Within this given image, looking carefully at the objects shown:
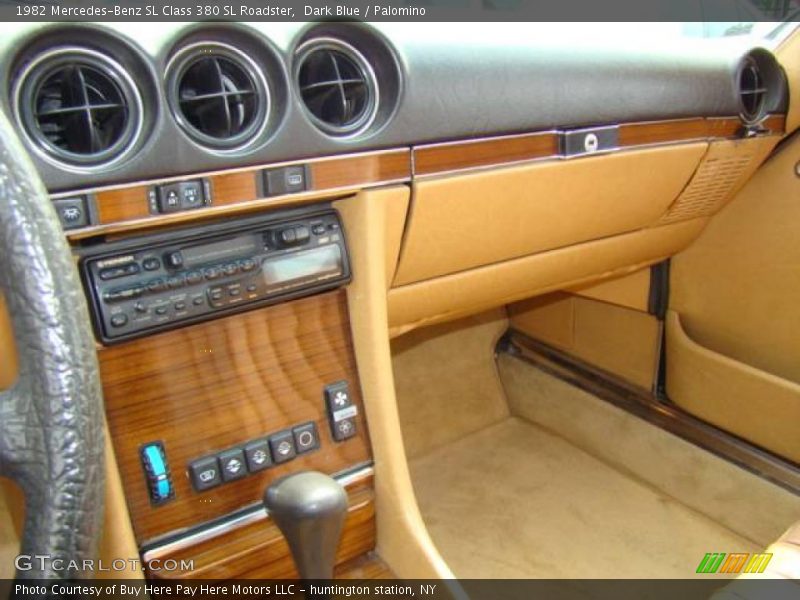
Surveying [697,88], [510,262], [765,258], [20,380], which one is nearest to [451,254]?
[510,262]

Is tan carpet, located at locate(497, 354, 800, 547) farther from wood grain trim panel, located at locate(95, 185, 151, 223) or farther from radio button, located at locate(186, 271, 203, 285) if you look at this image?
wood grain trim panel, located at locate(95, 185, 151, 223)

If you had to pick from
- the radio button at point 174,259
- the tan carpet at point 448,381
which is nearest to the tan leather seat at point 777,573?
the radio button at point 174,259

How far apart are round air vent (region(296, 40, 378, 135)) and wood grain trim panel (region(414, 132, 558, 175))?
10 centimetres

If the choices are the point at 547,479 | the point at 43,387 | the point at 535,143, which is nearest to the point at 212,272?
the point at 43,387

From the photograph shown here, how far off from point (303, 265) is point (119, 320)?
24cm

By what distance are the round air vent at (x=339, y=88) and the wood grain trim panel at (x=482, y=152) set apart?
10 cm

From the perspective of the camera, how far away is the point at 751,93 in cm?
135

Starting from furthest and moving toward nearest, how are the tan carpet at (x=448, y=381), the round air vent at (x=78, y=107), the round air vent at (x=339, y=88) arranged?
the tan carpet at (x=448, y=381) → the round air vent at (x=339, y=88) → the round air vent at (x=78, y=107)

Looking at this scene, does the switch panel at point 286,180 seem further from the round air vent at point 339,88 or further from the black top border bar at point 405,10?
the black top border bar at point 405,10

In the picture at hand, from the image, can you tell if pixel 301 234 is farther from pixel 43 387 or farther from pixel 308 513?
pixel 43 387

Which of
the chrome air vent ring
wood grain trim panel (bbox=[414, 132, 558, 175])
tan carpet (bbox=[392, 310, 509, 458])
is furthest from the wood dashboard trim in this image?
tan carpet (bbox=[392, 310, 509, 458])

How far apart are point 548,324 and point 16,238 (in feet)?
5.60

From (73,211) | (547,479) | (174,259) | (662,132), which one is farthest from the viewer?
(547,479)

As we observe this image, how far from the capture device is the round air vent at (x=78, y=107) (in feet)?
2.35
